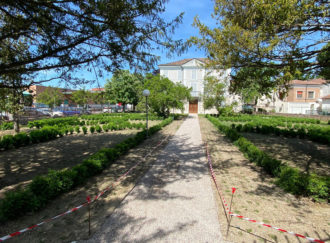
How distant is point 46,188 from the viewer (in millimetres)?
3686

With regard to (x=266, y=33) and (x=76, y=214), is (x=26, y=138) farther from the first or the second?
(x=266, y=33)

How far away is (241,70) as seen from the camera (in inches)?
251

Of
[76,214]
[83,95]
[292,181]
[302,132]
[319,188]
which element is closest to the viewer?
[76,214]

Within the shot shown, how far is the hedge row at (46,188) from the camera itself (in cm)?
309

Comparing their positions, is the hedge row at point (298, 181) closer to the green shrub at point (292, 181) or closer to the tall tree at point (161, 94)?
the green shrub at point (292, 181)

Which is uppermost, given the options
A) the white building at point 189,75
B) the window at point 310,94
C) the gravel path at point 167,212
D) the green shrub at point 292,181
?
the white building at point 189,75

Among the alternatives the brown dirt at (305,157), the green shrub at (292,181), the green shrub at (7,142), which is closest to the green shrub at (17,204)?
Result: the green shrub at (292,181)

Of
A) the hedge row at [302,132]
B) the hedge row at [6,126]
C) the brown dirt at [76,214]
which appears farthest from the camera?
the hedge row at [6,126]

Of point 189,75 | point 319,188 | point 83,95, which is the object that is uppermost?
point 189,75

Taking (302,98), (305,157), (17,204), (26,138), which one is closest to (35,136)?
(26,138)

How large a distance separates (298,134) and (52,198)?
14421 millimetres

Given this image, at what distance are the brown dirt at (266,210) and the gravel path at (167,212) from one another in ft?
1.15

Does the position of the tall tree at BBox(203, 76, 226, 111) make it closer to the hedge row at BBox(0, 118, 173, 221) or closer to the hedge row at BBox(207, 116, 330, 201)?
the hedge row at BBox(207, 116, 330, 201)

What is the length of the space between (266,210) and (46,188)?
456cm
